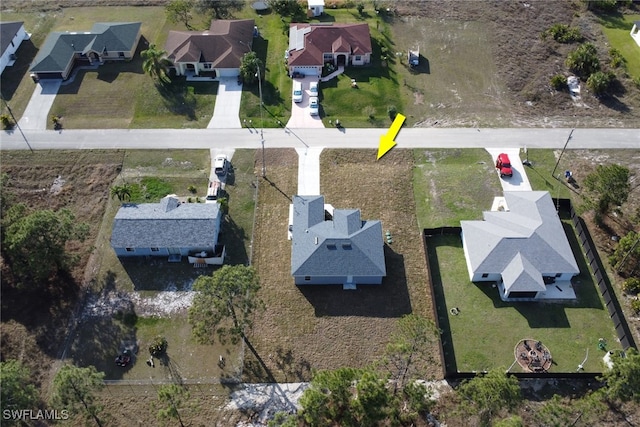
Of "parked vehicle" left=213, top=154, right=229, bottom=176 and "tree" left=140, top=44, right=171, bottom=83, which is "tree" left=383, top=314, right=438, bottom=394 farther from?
"tree" left=140, top=44, right=171, bottom=83

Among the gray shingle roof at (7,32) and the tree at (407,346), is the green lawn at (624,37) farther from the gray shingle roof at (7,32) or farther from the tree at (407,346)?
the gray shingle roof at (7,32)

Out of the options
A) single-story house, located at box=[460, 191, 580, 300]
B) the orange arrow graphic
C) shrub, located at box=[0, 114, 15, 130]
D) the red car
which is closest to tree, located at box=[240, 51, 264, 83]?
the orange arrow graphic


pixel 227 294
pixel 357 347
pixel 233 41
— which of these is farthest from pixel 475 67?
pixel 227 294

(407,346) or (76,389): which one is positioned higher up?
(76,389)

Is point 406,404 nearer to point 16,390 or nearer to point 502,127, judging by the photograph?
point 16,390

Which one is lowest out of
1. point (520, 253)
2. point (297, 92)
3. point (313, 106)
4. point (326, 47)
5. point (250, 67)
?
point (520, 253)

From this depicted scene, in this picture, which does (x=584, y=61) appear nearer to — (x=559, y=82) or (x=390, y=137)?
(x=559, y=82)

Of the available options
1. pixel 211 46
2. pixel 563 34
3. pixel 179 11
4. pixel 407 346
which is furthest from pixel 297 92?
pixel 563 34
